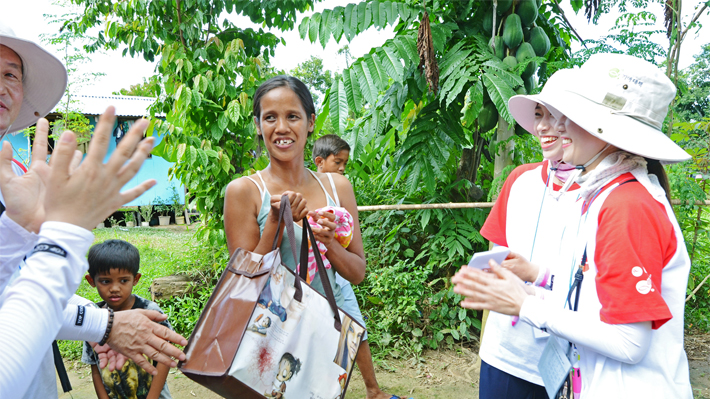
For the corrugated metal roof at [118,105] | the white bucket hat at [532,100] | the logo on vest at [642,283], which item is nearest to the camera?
the logo on vest at [642,283]

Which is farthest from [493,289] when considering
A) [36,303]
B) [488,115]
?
[488,115]

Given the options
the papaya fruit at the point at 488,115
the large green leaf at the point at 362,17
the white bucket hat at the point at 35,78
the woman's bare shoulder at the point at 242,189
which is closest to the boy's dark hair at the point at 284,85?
the woman's bare shoulder at the point at 242,189

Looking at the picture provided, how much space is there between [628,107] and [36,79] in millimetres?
1961

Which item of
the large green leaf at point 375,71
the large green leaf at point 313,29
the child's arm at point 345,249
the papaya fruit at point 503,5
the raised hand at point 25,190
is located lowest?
the child's arm at point 345,249

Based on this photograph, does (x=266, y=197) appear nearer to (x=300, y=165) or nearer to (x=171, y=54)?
(x=300, y=165)

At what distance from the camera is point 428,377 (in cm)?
341

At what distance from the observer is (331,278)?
1973 millimetres

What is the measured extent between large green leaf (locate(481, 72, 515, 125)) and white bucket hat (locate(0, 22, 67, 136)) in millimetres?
2165

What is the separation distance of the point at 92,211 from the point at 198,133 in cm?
363

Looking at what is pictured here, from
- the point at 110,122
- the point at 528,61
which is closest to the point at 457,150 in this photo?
the point at 528,61

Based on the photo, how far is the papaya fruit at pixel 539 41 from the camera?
312 centimetres

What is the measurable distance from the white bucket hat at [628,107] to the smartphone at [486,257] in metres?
0.43

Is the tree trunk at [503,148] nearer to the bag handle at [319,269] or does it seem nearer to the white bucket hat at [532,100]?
the white bucket hat at [532,100]

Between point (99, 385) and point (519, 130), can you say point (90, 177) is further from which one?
point (519, 130)
